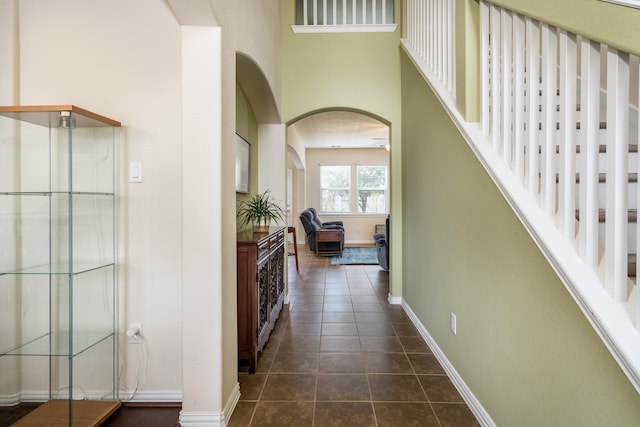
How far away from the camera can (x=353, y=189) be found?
936cm

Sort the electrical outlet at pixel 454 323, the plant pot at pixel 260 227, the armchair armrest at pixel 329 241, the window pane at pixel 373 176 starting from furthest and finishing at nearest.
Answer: the window pane at pixel 373 176
the armchair armrest at pixel 329 241
the plant pot at pixel 260 227
the electrical outlet at pixel 454 323

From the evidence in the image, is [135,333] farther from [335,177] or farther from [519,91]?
[335,177]

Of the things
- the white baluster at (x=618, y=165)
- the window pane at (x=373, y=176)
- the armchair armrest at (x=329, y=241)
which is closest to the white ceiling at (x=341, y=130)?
the window pane at (x=373, y=176)

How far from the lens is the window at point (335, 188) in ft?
30.8

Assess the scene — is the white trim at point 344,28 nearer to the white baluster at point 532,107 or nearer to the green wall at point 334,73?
the green wall at point 334,73

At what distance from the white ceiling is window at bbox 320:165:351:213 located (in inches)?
27.9

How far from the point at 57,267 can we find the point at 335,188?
7.88m

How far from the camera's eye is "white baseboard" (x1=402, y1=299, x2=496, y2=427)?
1718mm

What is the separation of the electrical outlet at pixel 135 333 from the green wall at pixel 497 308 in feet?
6.08

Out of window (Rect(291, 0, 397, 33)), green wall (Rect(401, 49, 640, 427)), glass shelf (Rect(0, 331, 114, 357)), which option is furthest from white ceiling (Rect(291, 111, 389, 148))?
glass shelf (Rect(0, 331, 114, 357))

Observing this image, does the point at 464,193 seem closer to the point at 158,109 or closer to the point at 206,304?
the point at 206,304

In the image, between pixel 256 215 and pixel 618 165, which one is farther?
pixel 256 215

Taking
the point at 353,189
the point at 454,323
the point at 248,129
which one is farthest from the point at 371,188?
the point at 454,323

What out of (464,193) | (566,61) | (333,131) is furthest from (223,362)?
(333,131)
